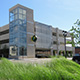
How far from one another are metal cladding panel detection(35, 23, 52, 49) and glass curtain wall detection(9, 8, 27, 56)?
6149 mm

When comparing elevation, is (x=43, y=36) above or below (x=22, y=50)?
above

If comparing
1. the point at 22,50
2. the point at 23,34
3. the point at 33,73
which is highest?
the point at 23,34

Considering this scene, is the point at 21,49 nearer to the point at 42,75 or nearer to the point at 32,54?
the point at 32,54

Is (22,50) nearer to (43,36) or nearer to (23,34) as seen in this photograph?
(23,34)

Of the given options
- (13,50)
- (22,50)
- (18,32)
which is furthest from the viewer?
(13,50)

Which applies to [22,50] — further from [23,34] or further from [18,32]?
[18,32]

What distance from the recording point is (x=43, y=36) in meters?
45.1

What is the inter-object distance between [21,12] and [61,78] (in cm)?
3702

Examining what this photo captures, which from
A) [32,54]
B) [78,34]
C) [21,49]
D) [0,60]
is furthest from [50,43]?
[0,60]

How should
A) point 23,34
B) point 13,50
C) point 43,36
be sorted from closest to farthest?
1. point 13,50
2. point 23,34
3. point 43,36

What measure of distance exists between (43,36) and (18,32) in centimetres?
1171

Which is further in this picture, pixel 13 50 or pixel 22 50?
pixel 13 50

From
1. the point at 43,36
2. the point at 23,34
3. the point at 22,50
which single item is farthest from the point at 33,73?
the point at 43,36

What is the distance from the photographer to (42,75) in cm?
274
